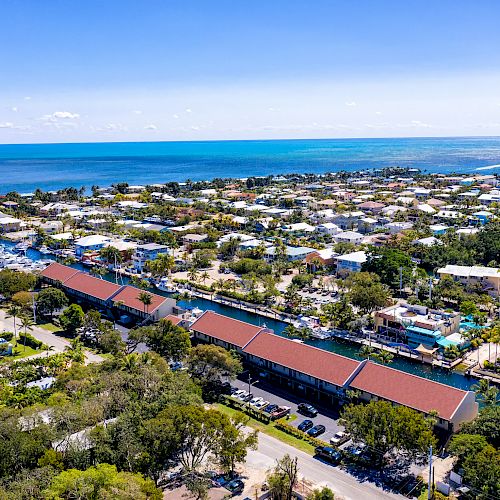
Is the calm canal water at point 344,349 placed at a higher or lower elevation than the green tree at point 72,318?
lower

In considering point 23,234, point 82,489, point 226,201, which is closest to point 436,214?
point 226,201

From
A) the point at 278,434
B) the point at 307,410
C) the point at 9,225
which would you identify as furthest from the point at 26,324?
the point at 9,225

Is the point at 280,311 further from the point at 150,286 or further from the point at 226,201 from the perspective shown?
the point at 226,201

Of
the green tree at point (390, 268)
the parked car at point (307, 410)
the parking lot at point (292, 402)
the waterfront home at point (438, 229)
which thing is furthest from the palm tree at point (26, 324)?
the waterfront home at point (438, 229)

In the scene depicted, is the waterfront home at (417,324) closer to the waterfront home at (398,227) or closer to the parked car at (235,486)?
the parked car at (235,486)

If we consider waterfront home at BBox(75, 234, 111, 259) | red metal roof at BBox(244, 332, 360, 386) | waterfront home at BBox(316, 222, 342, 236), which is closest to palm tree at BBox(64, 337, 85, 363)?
red metal roof at BBox(244, 332, 360, 386)

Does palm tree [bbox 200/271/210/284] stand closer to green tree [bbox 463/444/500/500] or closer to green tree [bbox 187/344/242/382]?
green tree [bbox 187/344/242/382]

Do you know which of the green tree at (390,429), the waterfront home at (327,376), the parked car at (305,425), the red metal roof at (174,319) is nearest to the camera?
the green tree at (390,429)
